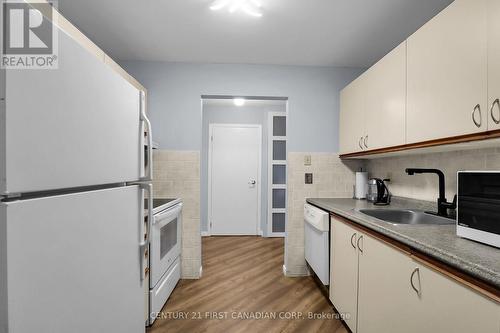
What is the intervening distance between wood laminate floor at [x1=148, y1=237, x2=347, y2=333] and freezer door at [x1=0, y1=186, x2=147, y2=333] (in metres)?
1.04

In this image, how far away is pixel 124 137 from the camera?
91 centimetres

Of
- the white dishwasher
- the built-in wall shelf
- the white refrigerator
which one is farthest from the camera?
the white dishwasher

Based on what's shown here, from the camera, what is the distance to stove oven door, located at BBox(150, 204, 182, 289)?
1.77 m

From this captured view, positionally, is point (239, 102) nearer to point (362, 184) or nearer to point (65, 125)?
point (362, 184)

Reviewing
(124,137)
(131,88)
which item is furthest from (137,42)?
(124,137)

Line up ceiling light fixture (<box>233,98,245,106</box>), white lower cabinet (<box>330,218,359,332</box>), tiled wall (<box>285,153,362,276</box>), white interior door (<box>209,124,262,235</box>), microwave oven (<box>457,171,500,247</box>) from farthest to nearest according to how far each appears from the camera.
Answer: white interior door (<box>209,124,262,235</box>), ceiling light fixture (<box>233,98,245,106</box>), tiled wall (<box>285,153,362,276</box>), white lower cabinet (<box>330,218,359,332</box>), microwave oven (<box>457,171,500,247</box>)

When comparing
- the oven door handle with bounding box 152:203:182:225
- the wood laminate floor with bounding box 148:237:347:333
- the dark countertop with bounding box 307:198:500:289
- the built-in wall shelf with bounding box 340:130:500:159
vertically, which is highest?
the built-in wall shelf with bounding box 340:130:500:159

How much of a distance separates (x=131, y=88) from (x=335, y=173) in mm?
2274

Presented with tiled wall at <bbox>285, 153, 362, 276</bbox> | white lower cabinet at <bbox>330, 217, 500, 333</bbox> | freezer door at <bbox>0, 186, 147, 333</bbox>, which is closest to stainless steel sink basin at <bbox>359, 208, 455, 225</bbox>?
A: white lower cabinet at <bbox>330, 217, 500, 333</bbox>

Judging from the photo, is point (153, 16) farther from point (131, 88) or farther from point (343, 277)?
point (343, 277)

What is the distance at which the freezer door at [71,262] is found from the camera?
477 millimetres

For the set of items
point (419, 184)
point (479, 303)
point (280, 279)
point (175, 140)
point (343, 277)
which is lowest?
point (280, 279)

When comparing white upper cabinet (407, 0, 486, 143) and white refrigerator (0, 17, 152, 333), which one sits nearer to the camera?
white refrigerator (0, 17, 152, 333)

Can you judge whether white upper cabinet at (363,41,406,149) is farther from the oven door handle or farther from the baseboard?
the oven door handle
